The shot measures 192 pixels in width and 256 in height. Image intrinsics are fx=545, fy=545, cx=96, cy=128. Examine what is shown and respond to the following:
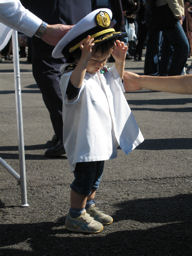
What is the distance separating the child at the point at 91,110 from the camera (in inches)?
110

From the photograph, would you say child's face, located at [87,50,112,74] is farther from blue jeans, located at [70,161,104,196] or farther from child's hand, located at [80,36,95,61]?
blue jeans, located at [70,161,104,196]

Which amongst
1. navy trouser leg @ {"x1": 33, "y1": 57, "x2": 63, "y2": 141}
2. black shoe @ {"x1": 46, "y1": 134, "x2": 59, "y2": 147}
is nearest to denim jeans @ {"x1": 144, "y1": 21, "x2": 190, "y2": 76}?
black shoe @ {"x1": 46, "y1": 134, "x2": 59, "y2": 147}

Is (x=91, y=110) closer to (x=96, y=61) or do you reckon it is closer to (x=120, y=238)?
(x=96, y=61)

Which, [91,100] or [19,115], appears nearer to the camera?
[91,100]

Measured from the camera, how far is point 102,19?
2.82m

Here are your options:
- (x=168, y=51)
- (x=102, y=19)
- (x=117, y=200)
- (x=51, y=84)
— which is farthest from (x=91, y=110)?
(x=168, y=51)

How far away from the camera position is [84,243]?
2854mm

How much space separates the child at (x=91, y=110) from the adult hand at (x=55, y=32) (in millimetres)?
276

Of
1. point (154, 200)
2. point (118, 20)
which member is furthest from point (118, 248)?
point (118, 20)

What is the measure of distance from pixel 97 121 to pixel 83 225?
0.58 m

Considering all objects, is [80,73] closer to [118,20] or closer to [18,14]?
[18,14]

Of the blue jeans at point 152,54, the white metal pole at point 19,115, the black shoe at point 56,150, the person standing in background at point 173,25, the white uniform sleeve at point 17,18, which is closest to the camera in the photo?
the white uniform sleeve at point 17,18

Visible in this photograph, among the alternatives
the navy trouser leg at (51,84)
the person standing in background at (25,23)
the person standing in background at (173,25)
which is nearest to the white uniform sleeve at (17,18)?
the person standing in background at (25,23)

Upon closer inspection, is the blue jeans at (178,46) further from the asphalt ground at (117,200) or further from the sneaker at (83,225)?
the sneaker at (83,225)
